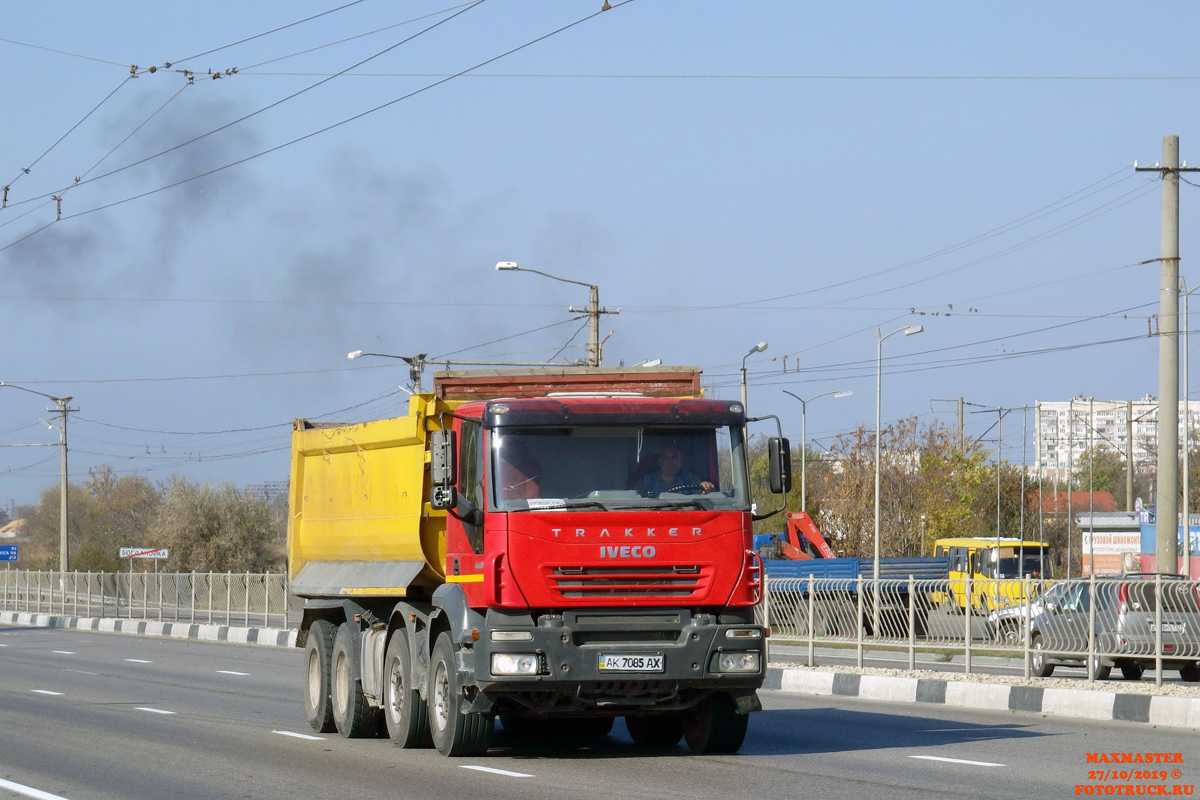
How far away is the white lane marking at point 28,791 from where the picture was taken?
29.6 feet

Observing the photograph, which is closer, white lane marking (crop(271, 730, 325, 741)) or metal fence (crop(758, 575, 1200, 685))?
white lane marking (crop(271, 730, 325, 741))

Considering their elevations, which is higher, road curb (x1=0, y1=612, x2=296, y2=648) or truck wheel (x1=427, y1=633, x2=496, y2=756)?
truck wheel (x1=427, y1=633, x2=496, y2=756)

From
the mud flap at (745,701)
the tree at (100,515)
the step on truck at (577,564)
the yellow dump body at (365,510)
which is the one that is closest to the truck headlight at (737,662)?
the step on truck at (577,564)

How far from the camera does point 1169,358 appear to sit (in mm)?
21781

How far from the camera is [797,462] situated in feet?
248

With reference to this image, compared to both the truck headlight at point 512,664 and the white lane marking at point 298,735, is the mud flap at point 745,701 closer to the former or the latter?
the truck headlight at point 512,664

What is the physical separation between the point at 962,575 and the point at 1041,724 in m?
22.6

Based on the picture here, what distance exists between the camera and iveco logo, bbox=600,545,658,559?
416 inches

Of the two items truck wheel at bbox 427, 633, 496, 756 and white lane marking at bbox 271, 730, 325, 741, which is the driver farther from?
white lane marking at bbox 271, 730, 325, 741

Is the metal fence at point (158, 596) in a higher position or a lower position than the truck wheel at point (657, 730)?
lower

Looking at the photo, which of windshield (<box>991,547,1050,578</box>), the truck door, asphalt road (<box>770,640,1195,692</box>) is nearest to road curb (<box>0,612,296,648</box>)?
asphalt road (<box>770,640,1195,692</box>)

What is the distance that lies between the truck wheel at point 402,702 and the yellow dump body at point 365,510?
1.71 feet

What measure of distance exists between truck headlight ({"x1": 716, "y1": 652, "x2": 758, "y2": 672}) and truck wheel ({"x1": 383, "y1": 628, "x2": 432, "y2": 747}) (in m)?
2.62

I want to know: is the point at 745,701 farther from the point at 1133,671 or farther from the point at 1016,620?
the point at 1133,671
